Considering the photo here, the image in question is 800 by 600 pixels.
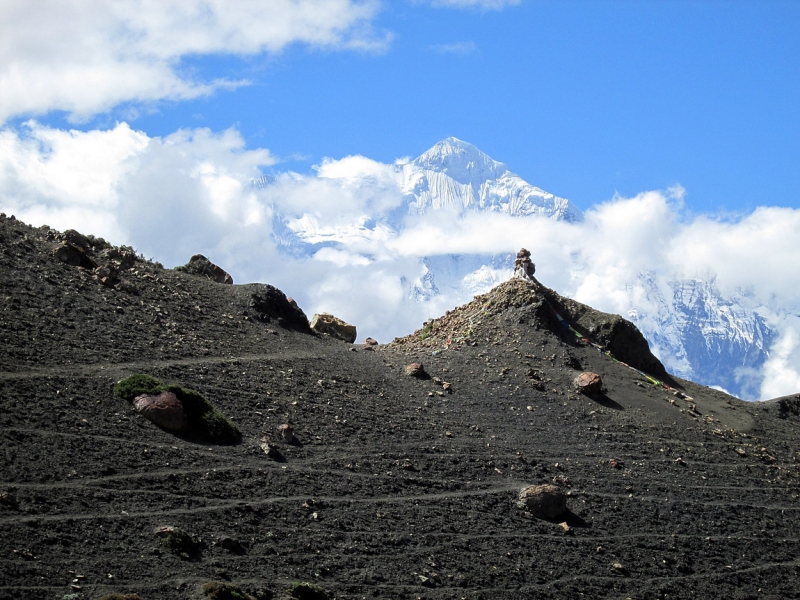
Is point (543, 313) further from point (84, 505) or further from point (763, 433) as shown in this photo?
point (84, 505)

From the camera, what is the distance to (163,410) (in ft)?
77.7

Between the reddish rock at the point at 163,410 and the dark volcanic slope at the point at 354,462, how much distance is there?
376 millimetres

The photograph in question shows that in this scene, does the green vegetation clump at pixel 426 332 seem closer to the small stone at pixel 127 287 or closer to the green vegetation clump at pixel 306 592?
the small stone at pixel 127 287

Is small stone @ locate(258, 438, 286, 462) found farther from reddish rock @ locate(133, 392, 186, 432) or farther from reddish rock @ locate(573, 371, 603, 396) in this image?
reddish rock @ locate(573, 371, 603, 396)

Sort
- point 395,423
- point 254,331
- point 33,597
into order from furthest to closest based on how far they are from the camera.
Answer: point 254,331 < point 395,423 < point 33,597

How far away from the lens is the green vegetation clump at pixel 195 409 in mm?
24000

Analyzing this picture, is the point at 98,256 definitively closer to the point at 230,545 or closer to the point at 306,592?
the point at 230,545

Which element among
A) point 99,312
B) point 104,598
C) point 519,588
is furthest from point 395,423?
point 104,598

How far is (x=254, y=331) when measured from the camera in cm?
3381

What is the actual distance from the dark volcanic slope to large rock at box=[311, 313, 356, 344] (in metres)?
3.23

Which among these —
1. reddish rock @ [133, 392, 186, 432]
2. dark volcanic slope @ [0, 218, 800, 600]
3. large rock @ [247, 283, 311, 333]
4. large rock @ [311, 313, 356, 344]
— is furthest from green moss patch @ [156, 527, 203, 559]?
large rock @ [311, 313, 356, 344]

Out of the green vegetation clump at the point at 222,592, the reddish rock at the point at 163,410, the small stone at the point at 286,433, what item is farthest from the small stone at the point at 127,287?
the green vegetation clump at the point at 222,592

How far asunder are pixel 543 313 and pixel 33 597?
24715 mm

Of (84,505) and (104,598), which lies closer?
(104,598)
